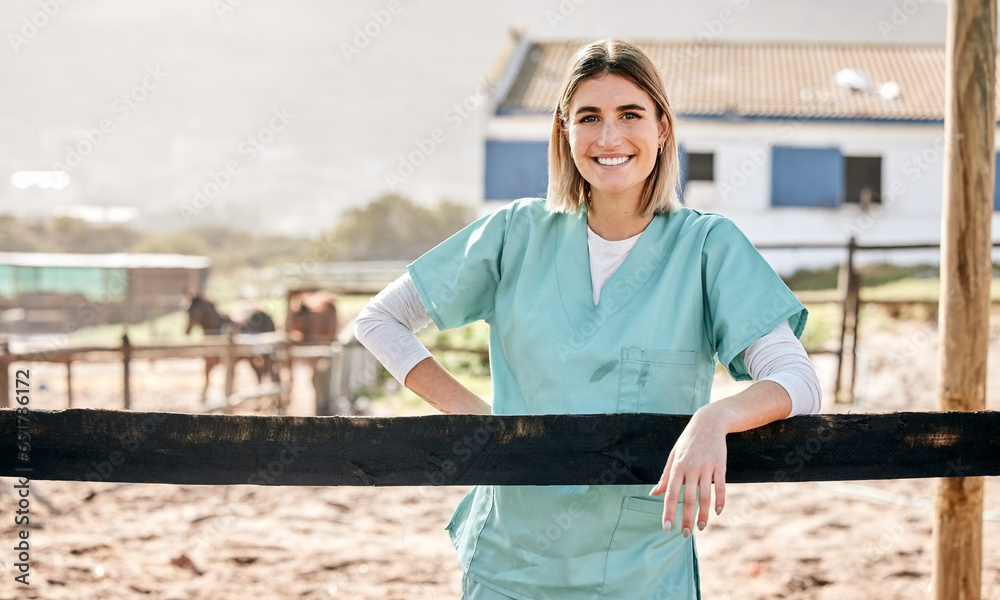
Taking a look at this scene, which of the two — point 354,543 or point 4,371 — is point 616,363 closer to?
point 354,543

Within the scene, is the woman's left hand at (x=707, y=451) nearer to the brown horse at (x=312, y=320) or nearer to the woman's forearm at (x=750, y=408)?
the woman's forearm at (x=750, y=408)

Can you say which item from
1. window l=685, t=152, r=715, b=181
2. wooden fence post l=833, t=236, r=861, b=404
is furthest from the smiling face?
window l=685, t=152, r=715, b=181

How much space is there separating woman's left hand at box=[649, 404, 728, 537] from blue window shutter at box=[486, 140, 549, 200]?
15427 millimetres

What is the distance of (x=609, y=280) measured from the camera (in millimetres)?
1536

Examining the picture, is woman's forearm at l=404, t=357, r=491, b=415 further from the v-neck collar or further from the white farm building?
the white farm building

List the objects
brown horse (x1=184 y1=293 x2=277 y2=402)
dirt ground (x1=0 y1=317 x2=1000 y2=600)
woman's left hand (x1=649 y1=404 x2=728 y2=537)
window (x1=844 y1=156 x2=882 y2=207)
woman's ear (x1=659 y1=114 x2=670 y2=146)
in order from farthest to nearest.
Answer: window (x1=844 y1=156 x2=882 y2=207), brown horse (x1=184 y1=293 x2=277 y2=402), dirt ground (x1=0 y1=317 x2=1000 y2=600), woman's ear (x1=659 y1=114 x2=670 y2=146), woman's left hand (x1=649 y1=404 x2=728 y2=537)

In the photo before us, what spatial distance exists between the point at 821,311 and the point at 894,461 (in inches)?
413

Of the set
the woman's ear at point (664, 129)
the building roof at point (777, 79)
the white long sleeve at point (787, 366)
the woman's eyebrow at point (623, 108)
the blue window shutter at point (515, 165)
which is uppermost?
the building roof at point (777, 79)

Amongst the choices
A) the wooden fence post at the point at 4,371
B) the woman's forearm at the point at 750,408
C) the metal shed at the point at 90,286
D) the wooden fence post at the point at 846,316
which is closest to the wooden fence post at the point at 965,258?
the woman's forearm at the point at 750,408

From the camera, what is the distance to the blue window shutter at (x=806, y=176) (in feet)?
55.7

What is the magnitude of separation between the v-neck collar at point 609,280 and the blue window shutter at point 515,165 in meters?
15.1

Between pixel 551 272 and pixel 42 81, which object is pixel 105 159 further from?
pixel 551 272

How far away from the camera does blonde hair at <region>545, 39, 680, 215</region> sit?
151 cm

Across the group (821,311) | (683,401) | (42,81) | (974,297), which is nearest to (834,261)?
(821,311)
